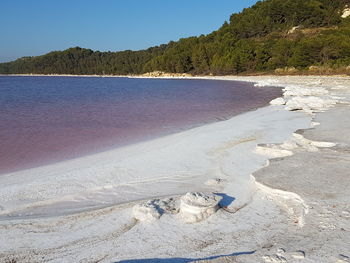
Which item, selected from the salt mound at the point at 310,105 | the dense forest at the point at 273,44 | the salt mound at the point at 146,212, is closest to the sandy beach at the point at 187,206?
the salt mound at the point at 146,212

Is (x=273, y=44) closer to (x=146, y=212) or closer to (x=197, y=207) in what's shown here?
(x=197, y=207)

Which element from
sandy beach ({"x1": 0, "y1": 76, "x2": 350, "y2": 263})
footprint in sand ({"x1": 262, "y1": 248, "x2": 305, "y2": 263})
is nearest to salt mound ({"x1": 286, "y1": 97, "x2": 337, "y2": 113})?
sandy beach ({"x1": 0, "y1": 76, "x2": 350, "y2": 263})

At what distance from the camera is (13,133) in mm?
12680

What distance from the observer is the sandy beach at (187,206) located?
11.8 ft

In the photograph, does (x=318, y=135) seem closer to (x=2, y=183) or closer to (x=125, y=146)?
(x=125, y=146)

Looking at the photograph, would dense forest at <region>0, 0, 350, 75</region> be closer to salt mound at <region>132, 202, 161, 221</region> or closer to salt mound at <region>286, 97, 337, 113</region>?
salt mound at <region>286, 97, 337, 113</region>

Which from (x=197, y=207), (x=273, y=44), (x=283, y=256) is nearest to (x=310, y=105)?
(x=197, y=207)

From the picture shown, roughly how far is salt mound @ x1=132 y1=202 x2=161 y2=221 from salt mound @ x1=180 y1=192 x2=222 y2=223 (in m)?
0.39

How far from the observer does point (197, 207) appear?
431 cm

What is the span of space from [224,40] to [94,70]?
292 ft

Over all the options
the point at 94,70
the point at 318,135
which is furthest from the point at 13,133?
the point at 94,70

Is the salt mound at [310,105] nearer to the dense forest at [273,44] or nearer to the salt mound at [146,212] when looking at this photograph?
the salt mound at [146,212]

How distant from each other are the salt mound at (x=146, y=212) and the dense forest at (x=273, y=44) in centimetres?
5013

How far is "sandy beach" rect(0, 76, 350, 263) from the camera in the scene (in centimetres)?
359
